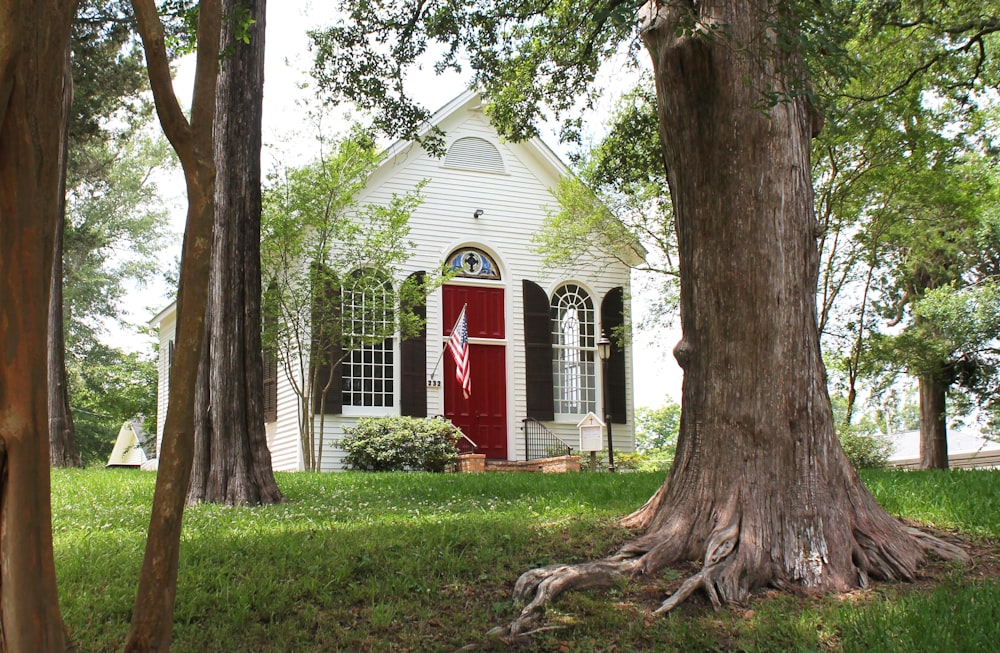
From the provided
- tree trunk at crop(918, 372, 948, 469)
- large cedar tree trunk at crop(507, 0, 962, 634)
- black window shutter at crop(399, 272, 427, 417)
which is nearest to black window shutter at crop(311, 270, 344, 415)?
black window shutter at crop(399, 272, 427, 417)

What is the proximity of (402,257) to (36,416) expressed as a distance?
47.4 feet

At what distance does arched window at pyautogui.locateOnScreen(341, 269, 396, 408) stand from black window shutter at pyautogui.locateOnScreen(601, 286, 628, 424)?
198 inches

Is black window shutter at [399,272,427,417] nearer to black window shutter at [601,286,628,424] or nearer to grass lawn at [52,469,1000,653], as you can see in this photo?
black window shutter at [601,286,628,424]

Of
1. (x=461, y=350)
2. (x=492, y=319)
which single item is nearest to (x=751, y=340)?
(x=461, y=350)

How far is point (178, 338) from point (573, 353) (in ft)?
55.4

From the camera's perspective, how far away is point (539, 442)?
19156 mm

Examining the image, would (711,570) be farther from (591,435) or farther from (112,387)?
(112,387)

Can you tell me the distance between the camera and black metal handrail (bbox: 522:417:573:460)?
19.0m

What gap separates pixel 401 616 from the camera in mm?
4977

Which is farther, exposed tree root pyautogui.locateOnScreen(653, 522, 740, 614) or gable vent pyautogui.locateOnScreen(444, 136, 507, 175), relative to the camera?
gable vent pyautogui.locateOnScreen(444, 136, 507, 175)

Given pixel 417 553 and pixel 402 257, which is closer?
pixel 417 553

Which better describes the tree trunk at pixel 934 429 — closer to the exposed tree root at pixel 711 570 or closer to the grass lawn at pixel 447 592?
the grass lawn at pixel 447 592

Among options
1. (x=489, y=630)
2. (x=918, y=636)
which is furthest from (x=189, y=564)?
(x=918, y=636)

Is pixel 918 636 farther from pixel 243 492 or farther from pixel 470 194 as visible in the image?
pixel 470 194
